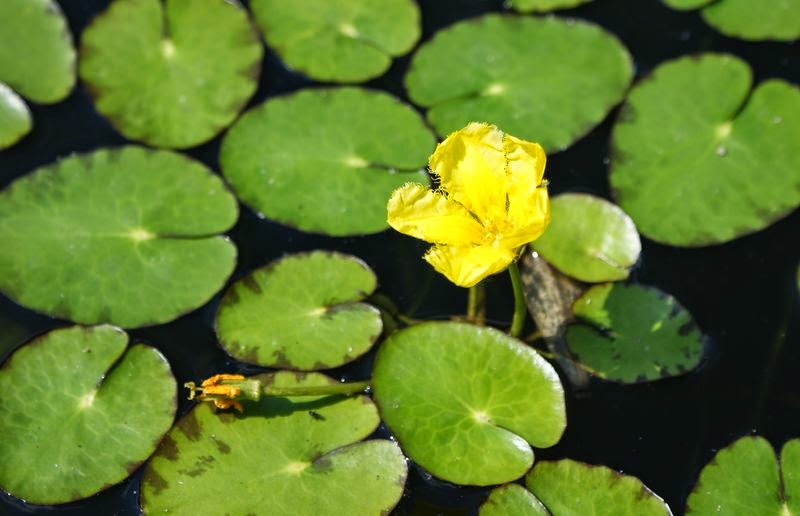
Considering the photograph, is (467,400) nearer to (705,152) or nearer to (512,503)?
(512,503)

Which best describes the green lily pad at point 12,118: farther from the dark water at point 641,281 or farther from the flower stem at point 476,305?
the flower stem at point 476,305

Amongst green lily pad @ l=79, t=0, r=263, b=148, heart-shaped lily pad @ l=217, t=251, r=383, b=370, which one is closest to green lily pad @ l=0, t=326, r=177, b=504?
heart-shaped lily pad @ l=217, t=251, r=383, b=370

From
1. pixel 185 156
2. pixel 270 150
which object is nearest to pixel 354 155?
pixel 270 150

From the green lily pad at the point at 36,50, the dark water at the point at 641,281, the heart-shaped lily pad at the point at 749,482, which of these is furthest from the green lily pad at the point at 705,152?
the green lily pad at the point at 36,50

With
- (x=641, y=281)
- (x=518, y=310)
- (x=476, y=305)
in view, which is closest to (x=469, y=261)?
(x=518, y=310)

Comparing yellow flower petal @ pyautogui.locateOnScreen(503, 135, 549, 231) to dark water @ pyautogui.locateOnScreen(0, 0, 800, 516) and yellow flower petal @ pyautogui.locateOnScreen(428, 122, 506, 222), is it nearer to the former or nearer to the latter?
yellow flower petal @ pyautogui.locateOnScreen(428, 122, 506, 222)

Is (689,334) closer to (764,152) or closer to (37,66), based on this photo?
(764,152)
